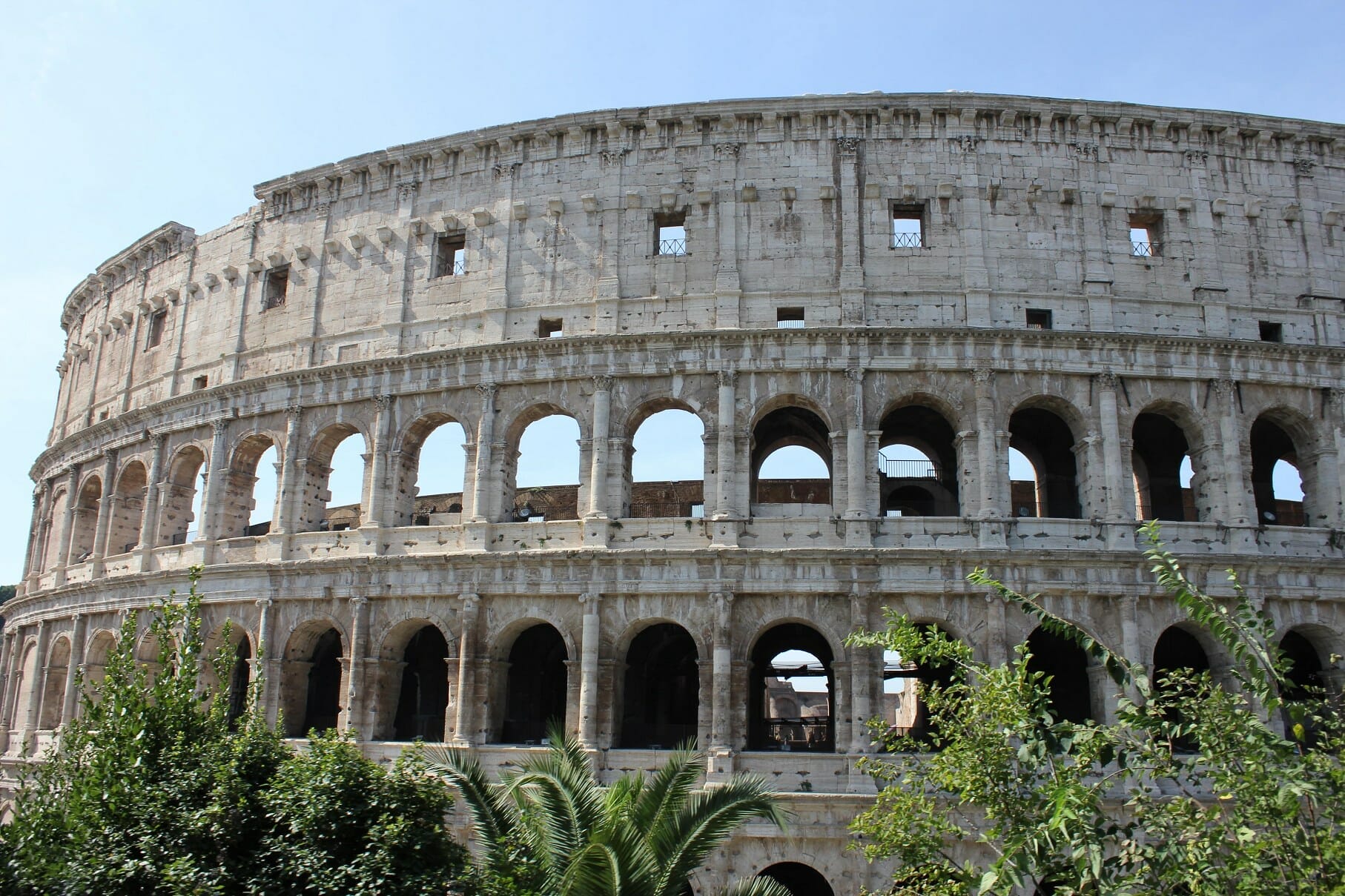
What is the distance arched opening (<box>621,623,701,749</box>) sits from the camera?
2248 centimetres

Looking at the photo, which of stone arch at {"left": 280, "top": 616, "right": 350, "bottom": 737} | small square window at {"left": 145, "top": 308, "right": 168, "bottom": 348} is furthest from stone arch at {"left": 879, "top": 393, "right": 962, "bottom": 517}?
small square window at {"left": 145, "top": 308, "right": 168, "bottom": 348}

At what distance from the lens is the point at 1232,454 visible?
21.4 meters

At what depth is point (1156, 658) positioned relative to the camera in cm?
2331

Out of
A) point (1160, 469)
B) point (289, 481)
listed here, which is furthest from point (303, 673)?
point (1160, 469)

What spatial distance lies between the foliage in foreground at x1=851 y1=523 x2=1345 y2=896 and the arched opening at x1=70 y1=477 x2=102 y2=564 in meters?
27.6

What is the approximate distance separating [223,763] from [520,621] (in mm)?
9361

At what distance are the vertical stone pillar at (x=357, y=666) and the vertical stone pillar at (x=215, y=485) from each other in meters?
5.11

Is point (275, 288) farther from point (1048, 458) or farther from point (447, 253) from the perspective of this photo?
point (1048, 458)

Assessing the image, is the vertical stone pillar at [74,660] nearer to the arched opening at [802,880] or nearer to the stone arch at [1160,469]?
the arched opening at [802,880]

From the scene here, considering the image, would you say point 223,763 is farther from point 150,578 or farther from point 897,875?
point 150,578

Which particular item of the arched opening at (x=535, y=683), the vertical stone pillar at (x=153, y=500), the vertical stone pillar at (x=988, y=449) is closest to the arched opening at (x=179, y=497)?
the vertical stone pillar at (x=153, y=500)

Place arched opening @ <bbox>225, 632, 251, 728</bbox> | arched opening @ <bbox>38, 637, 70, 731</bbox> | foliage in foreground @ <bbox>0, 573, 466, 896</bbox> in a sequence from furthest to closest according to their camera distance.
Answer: arched opening @ <bbox>38, 637, 70, 731</bbox> → arched opening @ <bbox>225, 632, 251, 728</bbox> → foliage in foreground @ <bbox>0, 573, 466, 896</bbox>

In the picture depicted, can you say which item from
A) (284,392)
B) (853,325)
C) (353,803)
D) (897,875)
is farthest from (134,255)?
(897,875)

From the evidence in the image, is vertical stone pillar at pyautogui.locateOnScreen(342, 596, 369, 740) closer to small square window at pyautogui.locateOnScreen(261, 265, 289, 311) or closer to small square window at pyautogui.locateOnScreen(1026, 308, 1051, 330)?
small square window at pyautogui.locateOnScreen(261, 265, 289, 311)
